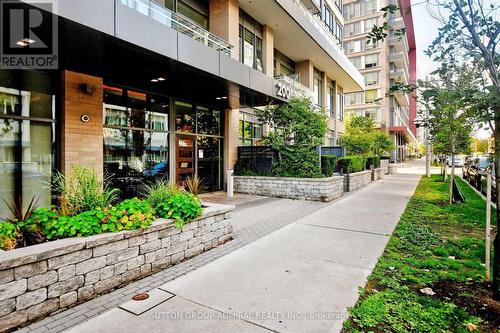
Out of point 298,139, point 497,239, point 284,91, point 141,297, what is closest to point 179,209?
point 141,297

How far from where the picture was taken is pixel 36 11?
4.82 m

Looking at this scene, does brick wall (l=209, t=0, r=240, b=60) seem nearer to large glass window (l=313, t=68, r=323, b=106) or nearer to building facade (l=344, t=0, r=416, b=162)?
large glass window (l=313, t=68, r=323, b=106)

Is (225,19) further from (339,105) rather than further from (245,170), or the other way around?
(339,105)

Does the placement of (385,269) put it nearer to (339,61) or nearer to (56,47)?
(56,47)

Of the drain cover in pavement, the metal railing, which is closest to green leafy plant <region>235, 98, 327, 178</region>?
the metal railing

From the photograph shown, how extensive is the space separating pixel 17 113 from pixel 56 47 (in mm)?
2253

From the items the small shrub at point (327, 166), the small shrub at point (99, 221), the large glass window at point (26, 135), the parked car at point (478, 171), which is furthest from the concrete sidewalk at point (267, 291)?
the parked car at point (478, 171)

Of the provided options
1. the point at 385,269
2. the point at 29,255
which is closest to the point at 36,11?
the point at 29,255

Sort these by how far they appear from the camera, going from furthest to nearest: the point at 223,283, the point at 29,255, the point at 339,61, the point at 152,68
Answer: the point at 339,61, the point at 152,68, the point at 223,283, the point at 29,255

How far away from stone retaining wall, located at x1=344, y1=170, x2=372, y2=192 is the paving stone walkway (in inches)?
174

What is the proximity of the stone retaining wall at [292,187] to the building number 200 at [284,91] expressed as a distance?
3.57 m

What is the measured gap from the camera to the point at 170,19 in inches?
326

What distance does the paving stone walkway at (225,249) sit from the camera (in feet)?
10.5

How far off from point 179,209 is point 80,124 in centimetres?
508
